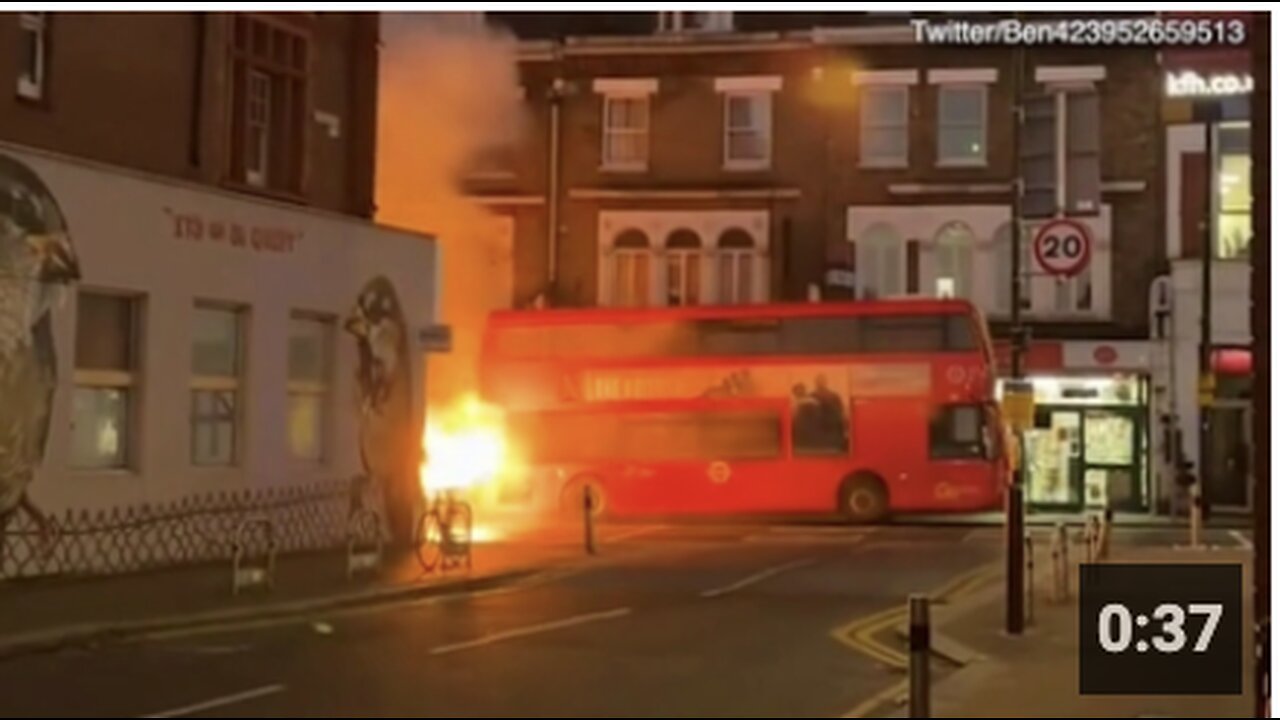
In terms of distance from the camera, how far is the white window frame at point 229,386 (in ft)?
34.8

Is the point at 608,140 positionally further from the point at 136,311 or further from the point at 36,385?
the point at 36,385

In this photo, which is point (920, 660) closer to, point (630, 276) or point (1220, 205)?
point (1220, 205)

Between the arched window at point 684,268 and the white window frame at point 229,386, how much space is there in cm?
259

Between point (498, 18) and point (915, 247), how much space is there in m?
3.20

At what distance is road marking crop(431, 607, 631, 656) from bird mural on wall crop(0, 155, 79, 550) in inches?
79.2

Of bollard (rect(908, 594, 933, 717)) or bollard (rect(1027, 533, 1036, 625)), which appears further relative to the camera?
bollard (rect(1027, 533, 1036, 625))

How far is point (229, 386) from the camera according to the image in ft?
36.0

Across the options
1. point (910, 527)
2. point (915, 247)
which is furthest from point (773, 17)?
point (910, 527)

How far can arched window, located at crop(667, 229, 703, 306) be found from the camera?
11406 mm

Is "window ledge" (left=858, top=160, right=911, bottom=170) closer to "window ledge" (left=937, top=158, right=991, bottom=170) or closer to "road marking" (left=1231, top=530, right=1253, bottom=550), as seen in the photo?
"window ledge" (left=937, top=158, right=991, bottom=170)

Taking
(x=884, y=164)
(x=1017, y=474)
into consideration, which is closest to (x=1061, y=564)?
(x=1017, y=474)

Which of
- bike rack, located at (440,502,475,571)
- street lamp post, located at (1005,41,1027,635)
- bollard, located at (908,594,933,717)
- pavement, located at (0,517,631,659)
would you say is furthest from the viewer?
bike rack, located at (440,502,475,571)

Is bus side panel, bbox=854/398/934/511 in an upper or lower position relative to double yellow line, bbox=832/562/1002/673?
upper

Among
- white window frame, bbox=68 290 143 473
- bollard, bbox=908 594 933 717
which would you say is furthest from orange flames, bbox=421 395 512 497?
bollard, bbox=908 594 933 717
